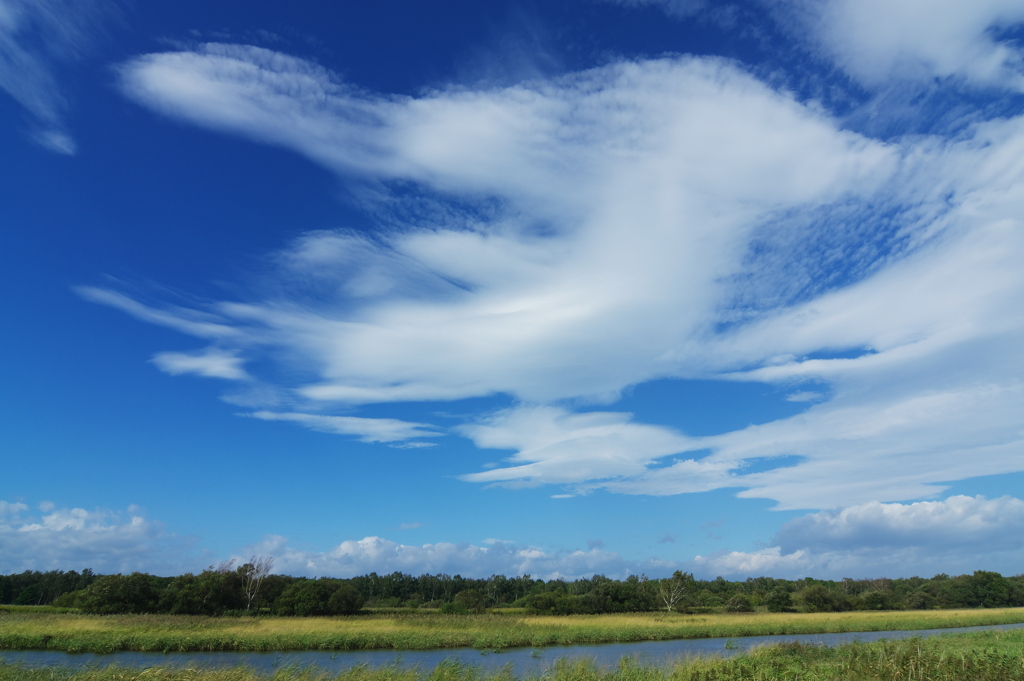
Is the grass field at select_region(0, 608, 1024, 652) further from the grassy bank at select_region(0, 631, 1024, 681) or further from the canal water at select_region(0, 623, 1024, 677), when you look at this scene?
the grassy bank at select_region(0, 631, 1024, 681)

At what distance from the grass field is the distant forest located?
13324 millimetres

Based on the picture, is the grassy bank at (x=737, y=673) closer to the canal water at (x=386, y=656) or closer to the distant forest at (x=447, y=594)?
the canal water at (x=386, y=656)

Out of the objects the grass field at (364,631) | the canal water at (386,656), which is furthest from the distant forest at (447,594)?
the canal water at (386,656)

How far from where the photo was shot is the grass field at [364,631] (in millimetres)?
36312

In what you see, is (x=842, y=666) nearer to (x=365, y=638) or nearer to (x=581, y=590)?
(x=365, y=638)

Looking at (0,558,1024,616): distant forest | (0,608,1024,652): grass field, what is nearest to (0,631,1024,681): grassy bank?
(0,608,1024,652): grass field

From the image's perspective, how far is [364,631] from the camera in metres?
43.1

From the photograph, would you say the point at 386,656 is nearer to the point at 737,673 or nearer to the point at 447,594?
the point at 737,673

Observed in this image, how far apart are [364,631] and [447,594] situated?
214 ft

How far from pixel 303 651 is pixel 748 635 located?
3740 cm

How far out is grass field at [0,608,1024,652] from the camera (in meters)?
36.3

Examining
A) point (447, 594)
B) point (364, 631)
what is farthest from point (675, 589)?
point (364, 631)

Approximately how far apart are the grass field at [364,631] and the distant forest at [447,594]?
43.7ft

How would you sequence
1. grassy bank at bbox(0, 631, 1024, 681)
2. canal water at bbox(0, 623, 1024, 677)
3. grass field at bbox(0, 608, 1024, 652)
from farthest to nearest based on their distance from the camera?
grass field at bbox(0, 608, 1024, 652), canal water at bbox(0, 623, 1024, 677), grassy bank at bbox(0, 631, 1024, 681)
